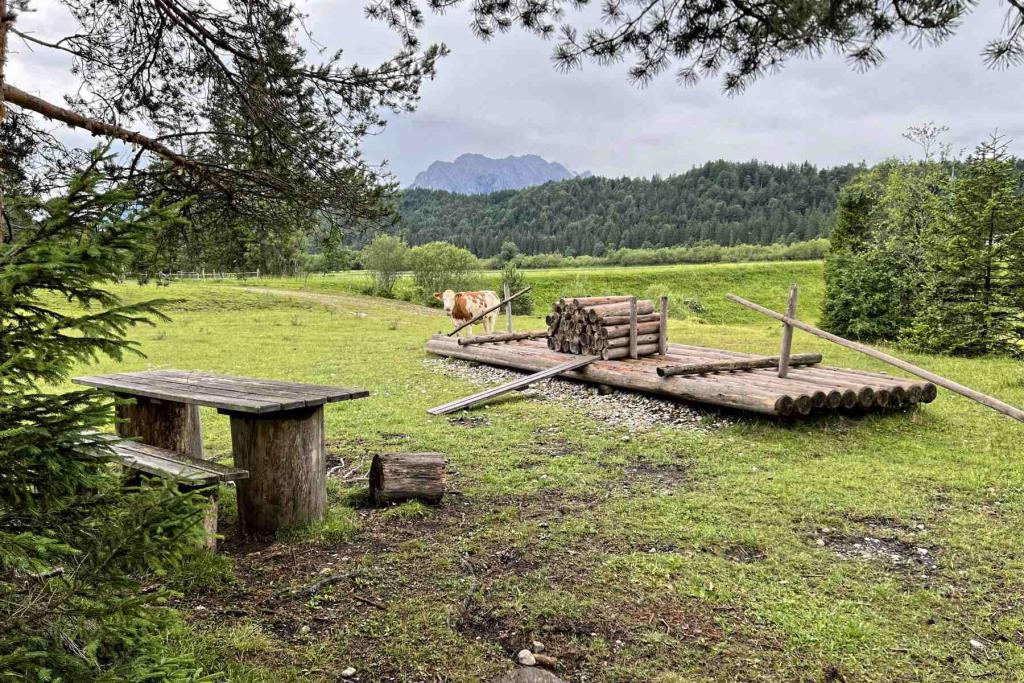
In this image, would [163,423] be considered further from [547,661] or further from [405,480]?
[547,661]

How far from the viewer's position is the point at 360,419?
319 inches

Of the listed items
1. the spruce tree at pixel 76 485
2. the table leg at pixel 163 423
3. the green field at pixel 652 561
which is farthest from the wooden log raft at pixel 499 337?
the spruce tree at pixel 76 485

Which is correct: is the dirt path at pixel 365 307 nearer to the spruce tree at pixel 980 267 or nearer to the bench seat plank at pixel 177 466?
the spruce tree at pixel 980 267

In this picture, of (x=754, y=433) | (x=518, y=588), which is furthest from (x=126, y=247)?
(x=754, y=433)

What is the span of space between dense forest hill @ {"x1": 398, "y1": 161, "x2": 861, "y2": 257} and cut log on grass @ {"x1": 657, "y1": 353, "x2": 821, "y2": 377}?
3325 inches

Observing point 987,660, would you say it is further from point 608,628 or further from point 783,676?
point 608,628

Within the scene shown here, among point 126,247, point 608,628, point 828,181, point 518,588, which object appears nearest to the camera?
point 126,247

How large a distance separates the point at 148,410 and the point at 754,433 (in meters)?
6.43

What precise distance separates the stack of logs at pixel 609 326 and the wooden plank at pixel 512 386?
364mm

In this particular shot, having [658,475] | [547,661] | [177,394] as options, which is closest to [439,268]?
[658,475]

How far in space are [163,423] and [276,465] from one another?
155 cm

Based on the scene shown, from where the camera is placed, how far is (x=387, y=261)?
40656mm

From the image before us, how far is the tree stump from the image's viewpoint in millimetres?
4953

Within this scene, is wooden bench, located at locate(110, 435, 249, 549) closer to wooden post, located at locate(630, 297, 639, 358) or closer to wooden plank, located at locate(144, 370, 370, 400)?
wooden plank, located at locate(144, 370, 370, 400)
